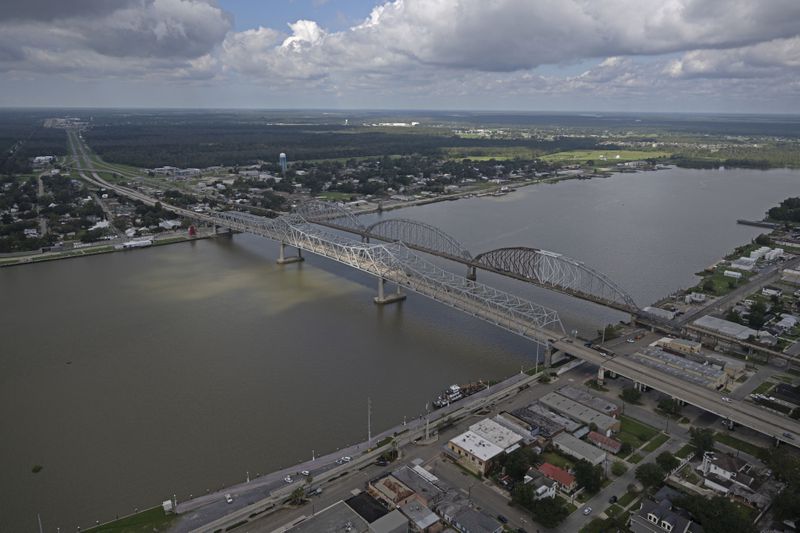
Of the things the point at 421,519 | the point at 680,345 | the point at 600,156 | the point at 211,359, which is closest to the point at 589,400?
the point at 680,345

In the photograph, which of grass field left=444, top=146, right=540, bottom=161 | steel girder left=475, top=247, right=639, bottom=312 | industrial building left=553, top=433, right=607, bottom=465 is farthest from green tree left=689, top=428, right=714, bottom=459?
grass field left=444, top=146, right=540, bottom=161

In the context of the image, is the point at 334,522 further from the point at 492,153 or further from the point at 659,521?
the point at 492,153

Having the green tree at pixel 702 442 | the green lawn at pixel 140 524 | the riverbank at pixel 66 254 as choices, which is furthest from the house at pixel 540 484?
the riverbank at pixel 66 254

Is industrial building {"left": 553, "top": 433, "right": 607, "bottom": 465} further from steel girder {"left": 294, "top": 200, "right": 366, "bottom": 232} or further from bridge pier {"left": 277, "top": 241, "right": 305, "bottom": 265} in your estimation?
steel girder {"left": 294, "top": 200, "right": 366, "bottom": 232}

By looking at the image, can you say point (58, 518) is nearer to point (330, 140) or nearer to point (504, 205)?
point (504, 205)

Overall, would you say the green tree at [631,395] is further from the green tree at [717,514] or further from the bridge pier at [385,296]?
the bridge pier at [385,296]

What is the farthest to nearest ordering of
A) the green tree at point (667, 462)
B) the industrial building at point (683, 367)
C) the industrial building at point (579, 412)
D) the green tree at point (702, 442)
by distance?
the industrial building at point (683, 367) < the industrial building at point (579, 412) < the green tree at point (702, 442) < the green tree at point (667, 462)

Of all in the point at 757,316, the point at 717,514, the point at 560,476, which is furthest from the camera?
the point at 757,316
